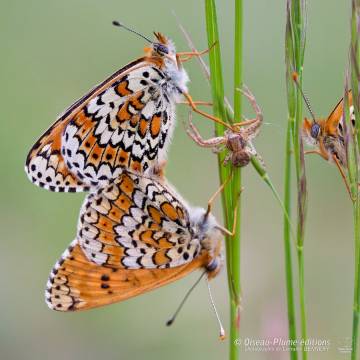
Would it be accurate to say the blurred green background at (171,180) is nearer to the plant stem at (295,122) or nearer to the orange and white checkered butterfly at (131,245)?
the orange and white checkered butterfly at (131,245)

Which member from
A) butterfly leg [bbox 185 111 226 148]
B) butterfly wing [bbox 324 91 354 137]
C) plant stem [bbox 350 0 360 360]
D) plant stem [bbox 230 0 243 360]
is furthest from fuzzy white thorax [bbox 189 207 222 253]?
plant stem [bbox 350 0 360 360]

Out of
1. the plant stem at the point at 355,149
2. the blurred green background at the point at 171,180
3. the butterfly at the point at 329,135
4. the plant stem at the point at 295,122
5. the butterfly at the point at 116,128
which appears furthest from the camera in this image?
the blurred green background at the point at 171,180

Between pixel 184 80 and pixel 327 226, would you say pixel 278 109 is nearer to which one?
pixel 327 226

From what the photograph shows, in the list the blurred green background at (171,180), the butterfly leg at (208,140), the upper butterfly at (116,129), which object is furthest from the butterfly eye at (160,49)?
the blurred green background at (171,180)

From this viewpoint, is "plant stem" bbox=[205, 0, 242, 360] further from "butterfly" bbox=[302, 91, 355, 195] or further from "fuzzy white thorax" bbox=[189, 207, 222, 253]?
"fuzzy white thorax" bbox=[189, 207, 222, 253]

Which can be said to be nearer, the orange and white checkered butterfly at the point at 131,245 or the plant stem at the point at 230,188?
the plant stem at the point at 230,188

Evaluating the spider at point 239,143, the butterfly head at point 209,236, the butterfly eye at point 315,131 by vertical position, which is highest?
the butterfly eye at point 315,131

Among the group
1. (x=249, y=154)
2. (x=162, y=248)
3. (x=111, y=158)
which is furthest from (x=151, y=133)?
(x=249, y=154)

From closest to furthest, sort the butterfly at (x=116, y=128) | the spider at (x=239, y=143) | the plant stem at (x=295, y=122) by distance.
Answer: the plant stem at (x=295, y=122) → the spider at (x=239, y=143) → the butterfly at (x=116, y=128)

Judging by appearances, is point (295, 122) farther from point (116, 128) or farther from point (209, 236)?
point (116, 128)
